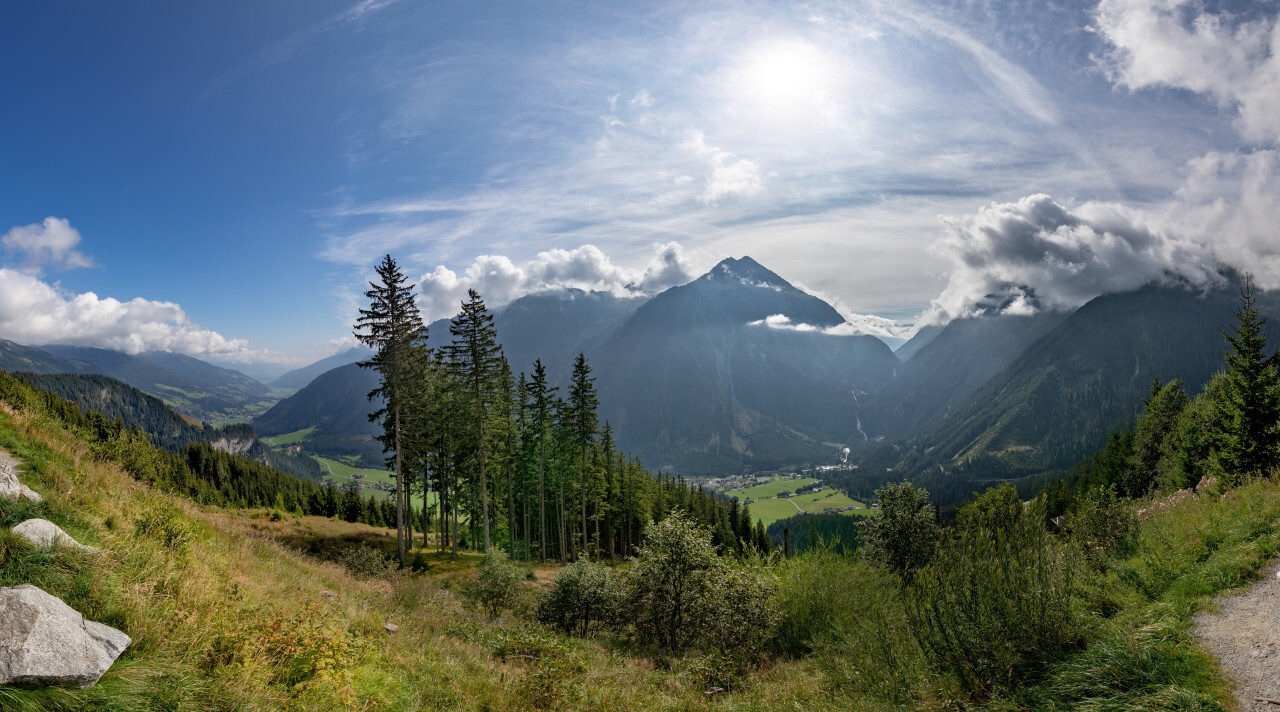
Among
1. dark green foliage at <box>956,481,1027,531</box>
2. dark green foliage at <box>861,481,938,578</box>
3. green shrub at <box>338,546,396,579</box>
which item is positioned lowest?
dark green foliage at <box>861,481,938,578</box>

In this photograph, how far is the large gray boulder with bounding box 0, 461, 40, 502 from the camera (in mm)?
7825

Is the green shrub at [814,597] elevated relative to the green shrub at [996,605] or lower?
lower

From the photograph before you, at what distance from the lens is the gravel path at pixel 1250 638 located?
21.0 ft

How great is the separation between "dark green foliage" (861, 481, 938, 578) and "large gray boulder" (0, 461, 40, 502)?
36911 millimetres

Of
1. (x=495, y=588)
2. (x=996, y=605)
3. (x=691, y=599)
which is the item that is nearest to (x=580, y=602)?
(x=495, y=588)

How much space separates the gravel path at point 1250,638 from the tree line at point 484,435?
16.9 metres

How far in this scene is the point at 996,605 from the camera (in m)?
8.79

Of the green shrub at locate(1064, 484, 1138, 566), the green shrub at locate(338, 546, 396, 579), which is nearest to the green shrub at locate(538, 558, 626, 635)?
the green shrub at locate(338, 546, 396, 579)

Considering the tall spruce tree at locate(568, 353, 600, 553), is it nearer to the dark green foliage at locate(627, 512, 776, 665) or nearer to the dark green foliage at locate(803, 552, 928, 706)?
the dark green foliage at locate(627, 512, 776, 665)

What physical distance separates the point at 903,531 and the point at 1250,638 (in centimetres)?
2933

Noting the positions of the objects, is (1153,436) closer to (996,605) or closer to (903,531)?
(903,531)

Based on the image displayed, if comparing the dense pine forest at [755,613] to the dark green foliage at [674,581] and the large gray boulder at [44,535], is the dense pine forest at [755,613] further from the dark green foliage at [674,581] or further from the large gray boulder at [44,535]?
the large gray boulder at [44,535]

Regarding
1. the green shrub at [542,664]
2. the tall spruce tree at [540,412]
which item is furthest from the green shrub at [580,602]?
the tall spruce tree at [540,412]

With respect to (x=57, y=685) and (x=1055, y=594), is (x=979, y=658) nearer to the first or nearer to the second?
(x=1055, y=594)
